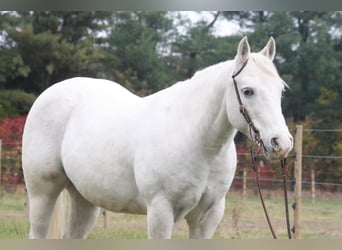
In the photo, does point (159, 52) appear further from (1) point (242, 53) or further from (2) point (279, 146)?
(2) point (279, 146)

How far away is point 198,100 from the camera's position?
3129 millimetres

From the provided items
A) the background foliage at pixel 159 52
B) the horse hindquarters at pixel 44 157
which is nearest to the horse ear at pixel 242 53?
the horse hindquarters at pixel 44 157

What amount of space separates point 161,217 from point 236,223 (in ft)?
12.5

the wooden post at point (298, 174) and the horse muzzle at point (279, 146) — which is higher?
the horse muzzle at point (279, 146)

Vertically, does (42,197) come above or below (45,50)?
below

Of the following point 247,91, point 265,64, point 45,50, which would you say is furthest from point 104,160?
point 45,50

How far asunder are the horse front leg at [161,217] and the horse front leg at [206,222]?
22cm

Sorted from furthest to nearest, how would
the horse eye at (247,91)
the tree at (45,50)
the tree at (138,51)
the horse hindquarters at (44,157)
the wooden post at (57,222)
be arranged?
the tree at (138,51) < the tree at (45,50) < the wooden post at (57,222) < the horse hindquarters at (44,157) < the horse eye at (247,91)

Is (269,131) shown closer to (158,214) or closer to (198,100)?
(198,100)

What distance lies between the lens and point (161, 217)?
3029mm

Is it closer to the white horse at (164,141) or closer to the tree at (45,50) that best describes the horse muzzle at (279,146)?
the white horse at (164,141)

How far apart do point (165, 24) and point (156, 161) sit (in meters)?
14.6

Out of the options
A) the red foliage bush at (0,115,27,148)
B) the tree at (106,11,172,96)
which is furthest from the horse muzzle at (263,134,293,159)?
the tree at (106,11,172,96)

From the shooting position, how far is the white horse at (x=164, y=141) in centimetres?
284
